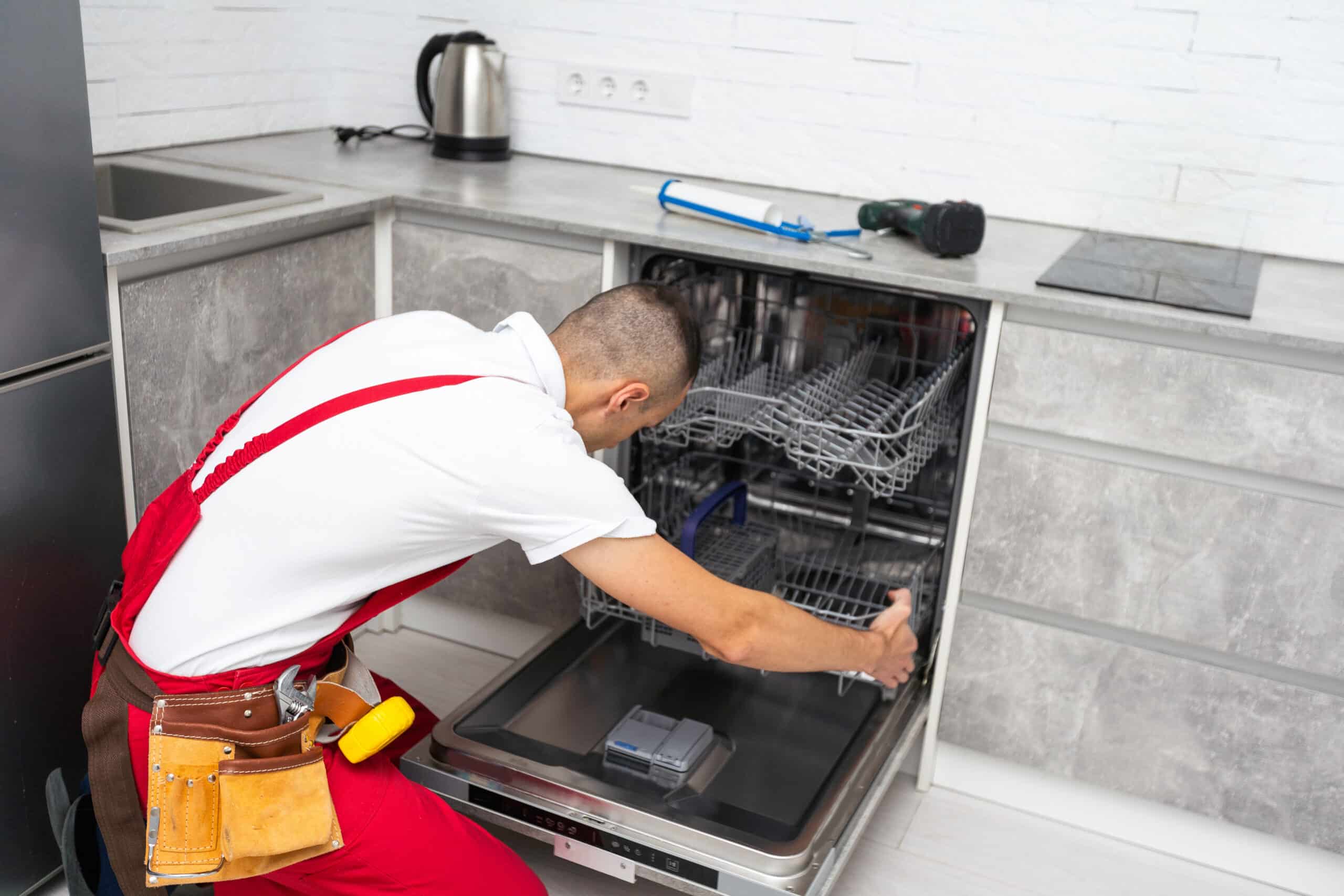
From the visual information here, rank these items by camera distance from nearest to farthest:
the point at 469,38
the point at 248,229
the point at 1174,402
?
the point at 1174,402
the point at 248,229
the point at 469,38

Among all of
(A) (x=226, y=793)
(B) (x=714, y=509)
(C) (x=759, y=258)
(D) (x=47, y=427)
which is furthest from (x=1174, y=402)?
(D) (x=47, y=427)

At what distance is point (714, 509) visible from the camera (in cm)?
200

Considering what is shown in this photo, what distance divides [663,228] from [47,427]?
3.15 ft

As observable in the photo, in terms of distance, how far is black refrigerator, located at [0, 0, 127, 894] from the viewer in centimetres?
136

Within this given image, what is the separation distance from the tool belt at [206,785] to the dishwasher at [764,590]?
0.32 meters

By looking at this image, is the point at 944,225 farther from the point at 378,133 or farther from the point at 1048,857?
the point at 378,133

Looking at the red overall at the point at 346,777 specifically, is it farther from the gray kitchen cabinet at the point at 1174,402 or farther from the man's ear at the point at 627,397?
the gray kitchen cabinet at the point at 1174,402

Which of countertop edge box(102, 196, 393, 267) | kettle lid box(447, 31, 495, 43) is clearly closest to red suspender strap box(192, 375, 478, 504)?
countertop edge box(102, 196, 393, 267)

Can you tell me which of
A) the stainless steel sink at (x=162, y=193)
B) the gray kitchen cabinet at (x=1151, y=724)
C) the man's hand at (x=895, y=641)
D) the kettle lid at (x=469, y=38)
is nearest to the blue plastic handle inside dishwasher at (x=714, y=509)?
the man's hand at (x=895, y=641)

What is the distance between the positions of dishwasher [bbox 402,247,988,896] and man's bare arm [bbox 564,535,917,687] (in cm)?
22

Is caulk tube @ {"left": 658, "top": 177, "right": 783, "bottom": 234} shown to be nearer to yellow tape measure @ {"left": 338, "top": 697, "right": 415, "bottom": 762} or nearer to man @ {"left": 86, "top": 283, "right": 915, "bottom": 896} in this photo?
man @ {"left": 86, "top": 283, "right": 915, "bottom": 896}

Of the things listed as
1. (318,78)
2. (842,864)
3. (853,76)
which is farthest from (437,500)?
(318,78)

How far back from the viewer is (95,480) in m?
1.56

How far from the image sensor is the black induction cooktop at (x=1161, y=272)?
1697 millimetres
